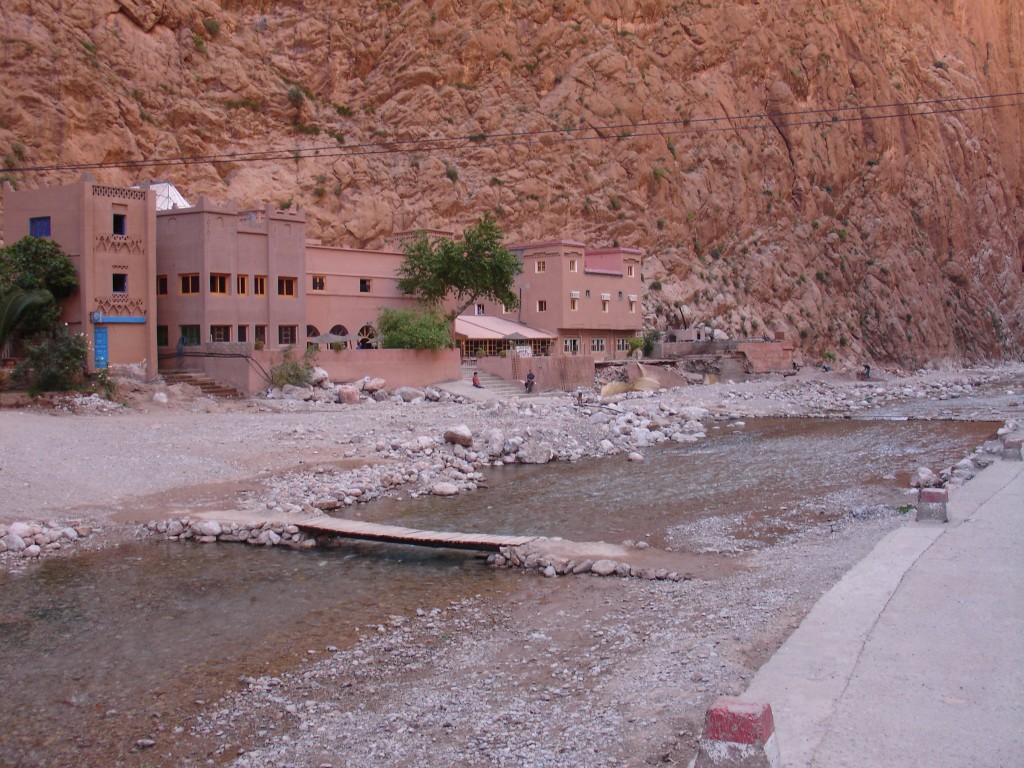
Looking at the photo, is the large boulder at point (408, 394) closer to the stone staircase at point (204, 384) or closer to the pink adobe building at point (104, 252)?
the stone staircase at point (204, 384)

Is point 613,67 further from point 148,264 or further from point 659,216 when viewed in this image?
point 148,264

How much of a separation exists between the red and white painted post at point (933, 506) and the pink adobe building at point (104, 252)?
25.9 meters

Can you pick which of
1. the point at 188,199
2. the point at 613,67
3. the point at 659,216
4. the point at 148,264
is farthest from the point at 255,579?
the point at 613,67

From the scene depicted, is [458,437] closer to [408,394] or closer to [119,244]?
[408,394]

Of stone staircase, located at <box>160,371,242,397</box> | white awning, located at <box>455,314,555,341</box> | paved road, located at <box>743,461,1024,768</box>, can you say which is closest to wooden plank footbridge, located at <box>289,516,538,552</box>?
paved road, located at <box>743,461,1024,768</box>

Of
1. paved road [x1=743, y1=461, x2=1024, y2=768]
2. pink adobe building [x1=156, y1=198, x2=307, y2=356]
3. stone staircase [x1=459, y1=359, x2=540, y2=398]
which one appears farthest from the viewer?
stone staircase [x1=459, y1=359, x2=540, y2=398]

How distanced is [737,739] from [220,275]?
1280 inches

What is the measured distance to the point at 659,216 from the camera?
62156 millimetres

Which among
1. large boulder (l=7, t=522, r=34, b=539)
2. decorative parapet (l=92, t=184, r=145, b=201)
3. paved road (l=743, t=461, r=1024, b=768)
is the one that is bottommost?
large boulder (l=7, t=522, r=34, b=539)

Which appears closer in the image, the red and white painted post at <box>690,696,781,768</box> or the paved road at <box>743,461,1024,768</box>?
the red and white painted post at <box>690,696,781,768</box>

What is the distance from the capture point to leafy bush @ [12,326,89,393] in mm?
26172

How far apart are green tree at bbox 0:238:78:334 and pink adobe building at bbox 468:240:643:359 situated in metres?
24.0

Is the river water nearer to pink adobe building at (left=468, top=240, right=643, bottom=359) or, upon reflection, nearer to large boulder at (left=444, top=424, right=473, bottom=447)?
large boulder at (left=444, top=424, right=473, bottom=447)

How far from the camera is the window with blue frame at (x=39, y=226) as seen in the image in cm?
3067
